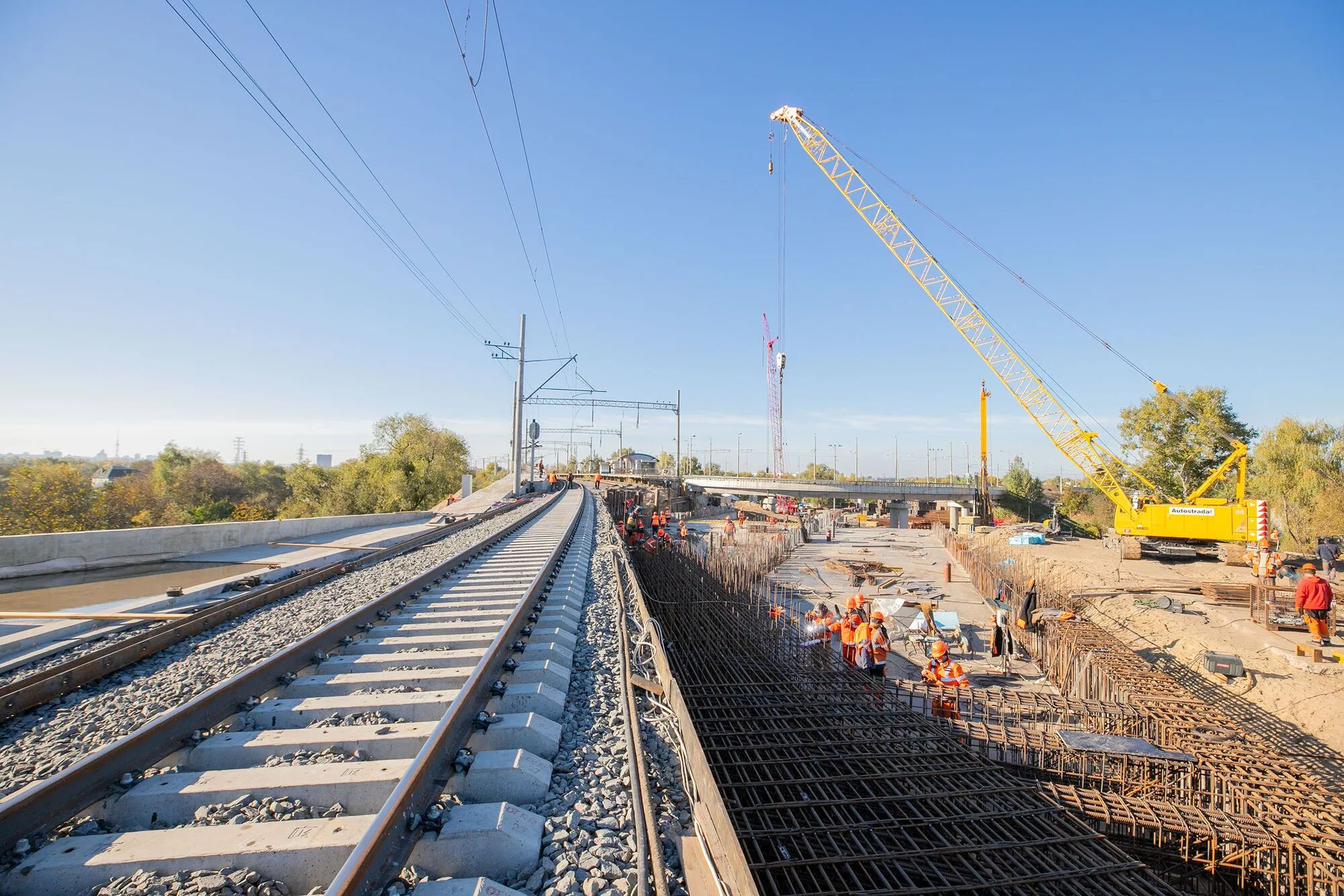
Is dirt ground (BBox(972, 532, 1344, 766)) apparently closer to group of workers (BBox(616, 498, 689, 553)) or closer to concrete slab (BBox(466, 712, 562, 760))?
concrete slab (BBox(466, 712, 562, 760))

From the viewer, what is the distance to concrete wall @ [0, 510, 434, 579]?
967 cm

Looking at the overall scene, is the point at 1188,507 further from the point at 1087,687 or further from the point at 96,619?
the point at 96,619

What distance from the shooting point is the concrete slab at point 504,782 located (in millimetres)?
3012

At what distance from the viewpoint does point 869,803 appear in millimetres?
4754

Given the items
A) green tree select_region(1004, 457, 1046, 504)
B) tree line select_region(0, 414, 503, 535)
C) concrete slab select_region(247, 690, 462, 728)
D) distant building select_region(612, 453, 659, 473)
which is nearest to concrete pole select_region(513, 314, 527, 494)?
tree line select_region(0, 414, 503, 535)

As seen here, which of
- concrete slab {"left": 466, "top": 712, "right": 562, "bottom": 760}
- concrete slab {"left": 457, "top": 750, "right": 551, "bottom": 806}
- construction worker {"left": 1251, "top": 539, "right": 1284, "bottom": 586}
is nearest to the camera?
concrete slab {"left": 457, "top": 750, "right": 551, "bottom": 806}

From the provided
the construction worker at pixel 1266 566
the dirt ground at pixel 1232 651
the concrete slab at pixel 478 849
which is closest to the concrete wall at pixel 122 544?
the concrete slab at pixel 478 849

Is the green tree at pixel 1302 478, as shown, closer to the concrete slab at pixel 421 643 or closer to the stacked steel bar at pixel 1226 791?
the stacked steel bar at pixel 1226 791

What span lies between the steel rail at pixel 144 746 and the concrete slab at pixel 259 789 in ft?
0.45

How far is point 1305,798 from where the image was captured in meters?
6.60

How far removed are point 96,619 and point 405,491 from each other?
4331 cm

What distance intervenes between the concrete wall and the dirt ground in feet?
64.4

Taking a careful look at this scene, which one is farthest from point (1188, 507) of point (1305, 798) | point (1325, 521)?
point (1305, 798)

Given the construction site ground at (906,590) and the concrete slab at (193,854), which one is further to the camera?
the construction site ground at (906,590)
